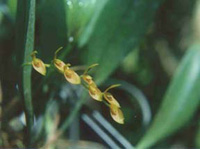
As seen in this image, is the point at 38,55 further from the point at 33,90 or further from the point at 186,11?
the point at 186,11

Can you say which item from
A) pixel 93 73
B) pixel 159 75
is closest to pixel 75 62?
pixel 93 73

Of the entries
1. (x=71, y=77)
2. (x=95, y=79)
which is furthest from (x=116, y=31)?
(x=71, y=77)

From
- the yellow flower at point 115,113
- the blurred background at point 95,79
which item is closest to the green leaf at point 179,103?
the blurred background at point 95,79

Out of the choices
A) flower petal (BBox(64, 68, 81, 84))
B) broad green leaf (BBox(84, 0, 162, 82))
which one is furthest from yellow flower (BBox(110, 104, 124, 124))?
broad green leaf (BBox(84, 0, 162, 82))

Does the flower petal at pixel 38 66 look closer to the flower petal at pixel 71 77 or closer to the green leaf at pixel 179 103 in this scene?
the flower petal at pixel 71 77

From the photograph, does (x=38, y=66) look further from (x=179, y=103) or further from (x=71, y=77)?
(x=179, y=103)
